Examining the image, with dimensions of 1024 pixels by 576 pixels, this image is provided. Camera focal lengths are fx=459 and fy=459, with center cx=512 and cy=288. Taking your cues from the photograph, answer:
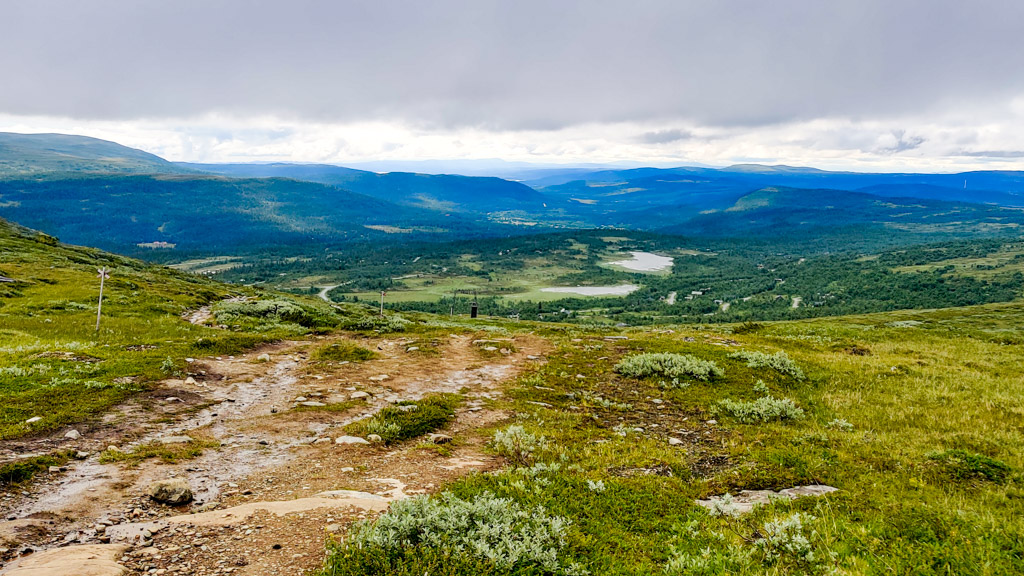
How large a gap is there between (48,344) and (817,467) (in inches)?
909

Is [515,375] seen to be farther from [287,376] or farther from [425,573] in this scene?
[425,573]

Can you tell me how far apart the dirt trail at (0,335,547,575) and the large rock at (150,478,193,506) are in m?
0.13

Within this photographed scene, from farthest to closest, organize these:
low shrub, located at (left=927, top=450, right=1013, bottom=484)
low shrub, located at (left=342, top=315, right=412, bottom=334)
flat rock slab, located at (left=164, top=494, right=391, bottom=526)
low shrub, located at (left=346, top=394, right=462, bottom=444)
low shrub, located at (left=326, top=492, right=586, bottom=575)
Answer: low shrub, located at (left=342, top=315, right=412, bottom=334) → low shrub, located at (left=346, top=394, right=462, bottom=444) → low shrub, located at (left=927, top=450, right=1013, bottom=484) → flat rock slab, located at (left=164, top=494, right=391, bottom=526) → low shrub, located at (left=326, top=492, right=586, bottom=575)

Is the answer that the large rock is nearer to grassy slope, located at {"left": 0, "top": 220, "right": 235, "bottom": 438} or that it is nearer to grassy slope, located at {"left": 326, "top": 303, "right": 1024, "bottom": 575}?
grassy slope, located at {"left": 326, "top": 303, "right": 1024, "bottom": 575}

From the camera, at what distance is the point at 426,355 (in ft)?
67.3

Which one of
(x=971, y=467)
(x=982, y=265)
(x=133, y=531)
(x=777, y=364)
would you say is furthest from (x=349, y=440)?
(x=982, y=265)

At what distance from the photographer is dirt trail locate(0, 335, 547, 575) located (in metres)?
5.79

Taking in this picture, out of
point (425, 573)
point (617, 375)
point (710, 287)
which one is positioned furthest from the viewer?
point (710, 287)

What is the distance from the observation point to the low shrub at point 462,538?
5.55m

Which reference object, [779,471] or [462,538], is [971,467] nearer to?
[779,471]

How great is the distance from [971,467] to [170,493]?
14.3 metres

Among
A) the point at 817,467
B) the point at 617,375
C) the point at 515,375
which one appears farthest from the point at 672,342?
the point at 817,467

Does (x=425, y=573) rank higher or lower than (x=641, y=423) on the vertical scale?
higher

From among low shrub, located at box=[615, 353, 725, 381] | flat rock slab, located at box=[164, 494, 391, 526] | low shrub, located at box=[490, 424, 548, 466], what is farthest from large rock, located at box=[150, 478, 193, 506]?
low shrub, located at box=[615, 353, 725, 381]
